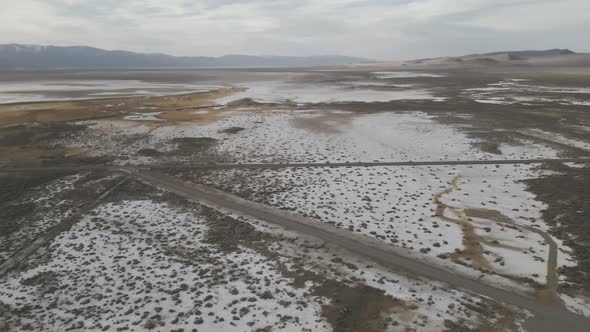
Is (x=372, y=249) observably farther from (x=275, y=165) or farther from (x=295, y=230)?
(x=275, y=165)

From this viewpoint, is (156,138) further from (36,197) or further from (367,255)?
(367,255)

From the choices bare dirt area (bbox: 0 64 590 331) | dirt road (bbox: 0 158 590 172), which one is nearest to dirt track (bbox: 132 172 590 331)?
bare dirt area (bbox: 0 64 590 331)

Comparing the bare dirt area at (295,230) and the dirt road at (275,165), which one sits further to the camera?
the dirt road at (275,165)

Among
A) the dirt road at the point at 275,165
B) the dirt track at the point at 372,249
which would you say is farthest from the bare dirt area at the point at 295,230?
the dirt road at the point at 275,165

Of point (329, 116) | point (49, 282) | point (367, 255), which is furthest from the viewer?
point (329, 116)

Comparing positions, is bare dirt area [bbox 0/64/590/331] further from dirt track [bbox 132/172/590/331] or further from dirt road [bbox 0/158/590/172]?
dirt road [bbox 0/158/590/172]

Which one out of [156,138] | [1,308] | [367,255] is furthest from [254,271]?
[156,138]

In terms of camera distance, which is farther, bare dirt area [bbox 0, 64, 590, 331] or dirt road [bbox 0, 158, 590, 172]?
dirt road [bbox 0, 158, 590, 172]

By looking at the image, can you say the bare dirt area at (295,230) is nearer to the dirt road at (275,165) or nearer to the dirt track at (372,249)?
the dirt track at (372,249)
